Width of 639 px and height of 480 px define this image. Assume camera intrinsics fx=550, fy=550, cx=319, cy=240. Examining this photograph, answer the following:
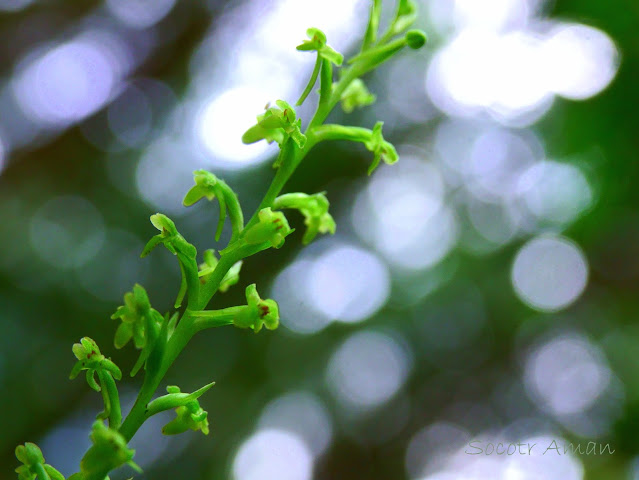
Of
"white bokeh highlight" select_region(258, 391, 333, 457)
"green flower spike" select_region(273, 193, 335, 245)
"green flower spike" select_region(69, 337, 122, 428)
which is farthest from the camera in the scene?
"white bokeh highlight" select_region(258, 391, 333, 457)

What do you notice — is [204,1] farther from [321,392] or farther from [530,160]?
[321,392]

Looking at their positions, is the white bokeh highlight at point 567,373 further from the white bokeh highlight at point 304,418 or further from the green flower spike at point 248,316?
the green flower spike at point 248,316

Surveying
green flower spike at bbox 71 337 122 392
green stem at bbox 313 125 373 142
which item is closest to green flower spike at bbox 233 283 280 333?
green flower spike at bbox 71 337 122 392

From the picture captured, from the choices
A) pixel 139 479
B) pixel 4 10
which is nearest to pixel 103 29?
pixel 4 10

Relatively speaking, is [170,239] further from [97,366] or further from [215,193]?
[97,366]

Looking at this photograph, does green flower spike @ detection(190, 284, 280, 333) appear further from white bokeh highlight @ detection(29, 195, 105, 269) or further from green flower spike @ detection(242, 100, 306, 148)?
white bokeh highlight @ detection(29, 195, 105, 269)

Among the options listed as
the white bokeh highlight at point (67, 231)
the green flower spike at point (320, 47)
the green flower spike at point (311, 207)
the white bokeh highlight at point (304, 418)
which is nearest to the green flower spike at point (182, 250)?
the green flower spike at point (311, 207)
